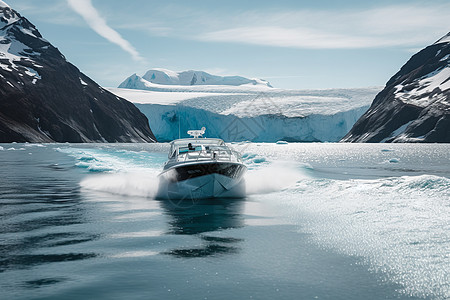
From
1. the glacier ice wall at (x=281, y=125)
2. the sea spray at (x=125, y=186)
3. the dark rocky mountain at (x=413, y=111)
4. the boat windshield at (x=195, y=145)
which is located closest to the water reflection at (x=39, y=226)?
the sea spray at (x=125, y=186)

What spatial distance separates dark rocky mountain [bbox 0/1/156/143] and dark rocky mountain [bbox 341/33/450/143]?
96159mm

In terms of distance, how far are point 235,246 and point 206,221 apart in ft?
13.7

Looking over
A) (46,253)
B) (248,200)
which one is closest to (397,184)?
(248,200)

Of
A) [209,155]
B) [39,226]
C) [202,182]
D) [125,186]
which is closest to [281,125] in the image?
[125,186]

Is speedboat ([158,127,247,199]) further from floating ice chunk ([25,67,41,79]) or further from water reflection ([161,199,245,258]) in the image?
floating ice chunk ([25,67,41,79])

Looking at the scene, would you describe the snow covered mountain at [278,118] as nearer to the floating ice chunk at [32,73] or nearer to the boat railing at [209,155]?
the floating ice chunk at [32,73]

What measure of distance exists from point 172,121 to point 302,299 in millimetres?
192989

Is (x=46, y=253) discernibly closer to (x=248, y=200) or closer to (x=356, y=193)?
(x=248, y=200)

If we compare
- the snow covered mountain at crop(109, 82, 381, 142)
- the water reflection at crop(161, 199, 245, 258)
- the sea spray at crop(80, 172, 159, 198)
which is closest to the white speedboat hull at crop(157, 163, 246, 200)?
the water reflection at crop(161, 199, 245, 258)

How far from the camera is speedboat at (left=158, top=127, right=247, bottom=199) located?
829 inches

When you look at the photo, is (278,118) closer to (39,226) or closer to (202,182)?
(202,182)

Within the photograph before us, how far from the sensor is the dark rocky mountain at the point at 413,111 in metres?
152

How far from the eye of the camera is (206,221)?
1568cm

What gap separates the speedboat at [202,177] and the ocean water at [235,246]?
946 millimetres
